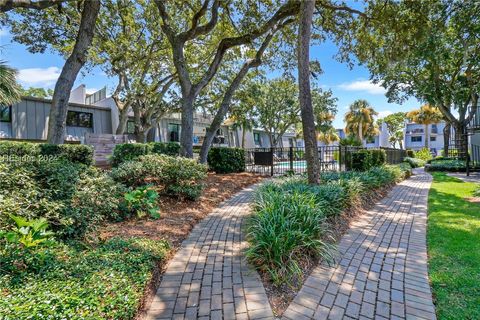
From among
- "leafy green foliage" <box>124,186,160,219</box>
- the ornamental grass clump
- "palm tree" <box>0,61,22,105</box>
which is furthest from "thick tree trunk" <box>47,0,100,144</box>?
the ornamental grass clump

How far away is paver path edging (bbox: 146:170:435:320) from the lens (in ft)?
7.93

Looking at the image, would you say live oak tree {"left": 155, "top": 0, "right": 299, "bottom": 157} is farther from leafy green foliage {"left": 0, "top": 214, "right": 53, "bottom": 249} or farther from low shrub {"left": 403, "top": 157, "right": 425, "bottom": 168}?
low shrub {"left": 403, "top": 157, "right": 425, "bottom": 168}

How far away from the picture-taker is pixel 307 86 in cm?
618

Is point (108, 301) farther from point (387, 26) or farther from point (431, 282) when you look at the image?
point (387, 26)

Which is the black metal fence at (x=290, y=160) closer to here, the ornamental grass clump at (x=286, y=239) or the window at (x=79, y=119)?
the ornamental grass clump at (x=286, y=239)

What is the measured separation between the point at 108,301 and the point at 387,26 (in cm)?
1129

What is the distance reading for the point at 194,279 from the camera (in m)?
2.98

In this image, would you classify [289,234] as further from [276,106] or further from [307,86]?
[276,106]

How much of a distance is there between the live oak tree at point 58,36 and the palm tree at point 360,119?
32086 millimetres

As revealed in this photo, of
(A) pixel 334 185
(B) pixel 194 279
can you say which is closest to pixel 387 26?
(A) pixel 334 185

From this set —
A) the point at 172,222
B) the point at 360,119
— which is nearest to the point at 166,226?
the point at 172,222

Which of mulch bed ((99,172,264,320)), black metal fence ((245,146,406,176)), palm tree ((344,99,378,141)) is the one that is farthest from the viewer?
palm tree ((344,99,378,141))

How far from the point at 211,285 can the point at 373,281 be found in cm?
184

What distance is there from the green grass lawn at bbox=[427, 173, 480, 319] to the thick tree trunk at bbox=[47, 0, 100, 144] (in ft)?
30.1
